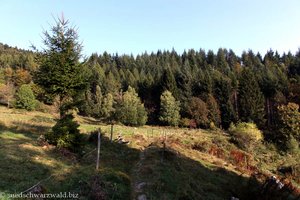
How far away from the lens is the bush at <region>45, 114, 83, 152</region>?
792 inches

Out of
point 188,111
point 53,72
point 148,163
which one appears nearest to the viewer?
point 148,163

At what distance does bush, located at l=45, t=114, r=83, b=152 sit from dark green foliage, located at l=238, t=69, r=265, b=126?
5376 cm

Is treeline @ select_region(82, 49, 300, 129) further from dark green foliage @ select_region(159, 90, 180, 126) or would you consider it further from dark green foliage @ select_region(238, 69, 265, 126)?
dark green foliage @ select_region(159, 90, 180, 126)

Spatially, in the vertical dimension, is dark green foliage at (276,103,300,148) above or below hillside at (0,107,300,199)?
above

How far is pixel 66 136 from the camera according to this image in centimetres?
2014

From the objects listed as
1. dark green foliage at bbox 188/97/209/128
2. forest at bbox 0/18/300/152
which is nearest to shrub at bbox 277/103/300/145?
forest at bbox 0/18/300/152

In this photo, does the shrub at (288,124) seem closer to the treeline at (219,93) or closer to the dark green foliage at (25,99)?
the treeline at (219,93)

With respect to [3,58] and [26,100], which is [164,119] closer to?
[26,100]

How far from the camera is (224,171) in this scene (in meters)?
23.7

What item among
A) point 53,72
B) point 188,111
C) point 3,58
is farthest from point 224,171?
point 3,58

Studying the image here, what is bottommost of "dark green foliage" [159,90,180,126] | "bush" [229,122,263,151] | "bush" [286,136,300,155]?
"bush" [286,136,300,155]

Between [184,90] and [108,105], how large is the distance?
19.7 metres

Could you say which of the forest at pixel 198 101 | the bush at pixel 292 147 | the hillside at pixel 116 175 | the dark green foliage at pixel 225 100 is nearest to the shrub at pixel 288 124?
the forest at pixel 198 101

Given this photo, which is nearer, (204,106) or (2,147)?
(2,147)
